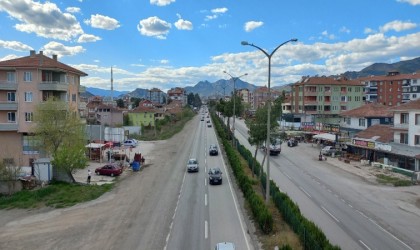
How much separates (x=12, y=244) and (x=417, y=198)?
1197 inches

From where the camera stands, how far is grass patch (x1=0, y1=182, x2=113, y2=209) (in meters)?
32.8

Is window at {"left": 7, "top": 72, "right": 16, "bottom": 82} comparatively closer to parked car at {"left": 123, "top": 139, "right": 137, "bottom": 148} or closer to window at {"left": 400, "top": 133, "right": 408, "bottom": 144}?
parked car at {"left": 123, "top": 139, "right": 137, "bottom": 148}

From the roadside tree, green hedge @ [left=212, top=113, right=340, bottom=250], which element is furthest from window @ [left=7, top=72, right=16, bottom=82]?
green hedge @ [left=212, top=113, right=340, bottom=250]

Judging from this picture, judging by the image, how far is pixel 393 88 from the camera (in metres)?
125

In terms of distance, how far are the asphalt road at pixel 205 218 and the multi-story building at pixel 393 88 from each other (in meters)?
90.2

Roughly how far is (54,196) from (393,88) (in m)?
117

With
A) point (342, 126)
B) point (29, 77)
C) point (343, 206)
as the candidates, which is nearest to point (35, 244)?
point (343, 206)

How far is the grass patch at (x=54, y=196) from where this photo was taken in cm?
3278

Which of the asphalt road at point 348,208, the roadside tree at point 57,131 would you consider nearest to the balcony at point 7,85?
the roadside tree at point 57,131

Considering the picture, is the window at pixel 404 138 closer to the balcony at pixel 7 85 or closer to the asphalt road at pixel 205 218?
the asphalt road at pixel 205 218

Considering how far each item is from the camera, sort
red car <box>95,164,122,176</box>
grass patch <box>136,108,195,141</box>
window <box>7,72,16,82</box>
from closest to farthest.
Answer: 1. red car <box>95,164,122,176</box>
2. window <box>7,72,16,82</box>
3. grass patch <box>136,108,195,141</box>

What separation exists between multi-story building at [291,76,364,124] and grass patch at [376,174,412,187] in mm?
53287

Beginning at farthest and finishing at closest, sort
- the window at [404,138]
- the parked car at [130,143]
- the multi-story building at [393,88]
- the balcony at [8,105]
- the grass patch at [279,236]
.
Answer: the multi-story building at [393,88]
the parked car at [130,143]
the balcony at [8,105]
the window at [404,138]
the grass patch at [279,236]

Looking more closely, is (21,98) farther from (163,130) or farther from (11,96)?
(163,130)
